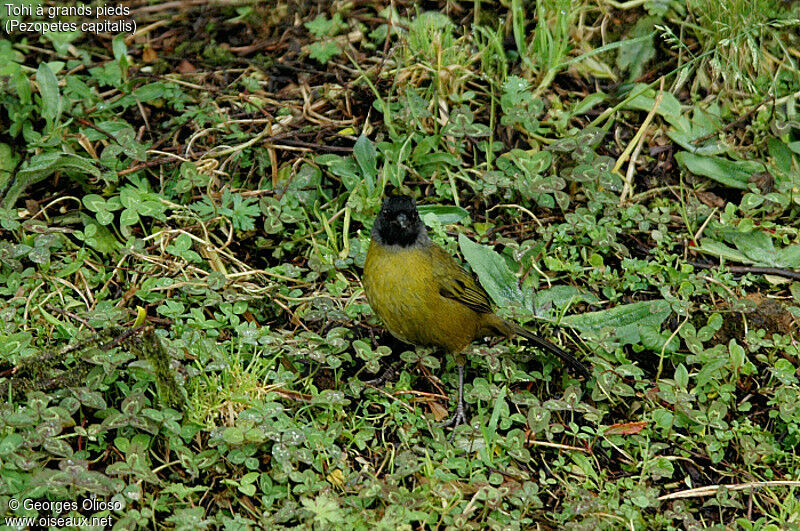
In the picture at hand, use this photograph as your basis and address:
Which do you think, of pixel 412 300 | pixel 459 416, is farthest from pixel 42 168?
pixel 459 416

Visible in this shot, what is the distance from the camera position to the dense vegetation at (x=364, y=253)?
398 cm

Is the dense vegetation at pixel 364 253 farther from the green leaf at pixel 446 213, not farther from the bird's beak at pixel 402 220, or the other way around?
the bird's beak at pixel 402 220

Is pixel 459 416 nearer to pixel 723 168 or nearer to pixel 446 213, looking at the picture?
pixel 446 213

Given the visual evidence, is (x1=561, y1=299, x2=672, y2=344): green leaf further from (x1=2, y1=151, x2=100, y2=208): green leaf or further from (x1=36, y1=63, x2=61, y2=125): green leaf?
(x1=36, y1=63, x2=61, y2=125): green leaf

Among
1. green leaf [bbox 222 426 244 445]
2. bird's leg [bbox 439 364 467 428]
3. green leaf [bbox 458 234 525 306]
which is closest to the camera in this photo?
green leaf [bbox 222 426 244 445]

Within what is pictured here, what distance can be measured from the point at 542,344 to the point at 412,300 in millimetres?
755

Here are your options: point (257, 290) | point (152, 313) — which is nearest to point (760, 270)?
point (257, 290)

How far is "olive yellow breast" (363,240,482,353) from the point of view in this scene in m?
4.63

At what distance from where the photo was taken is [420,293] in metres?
4.66

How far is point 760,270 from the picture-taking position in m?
5.32

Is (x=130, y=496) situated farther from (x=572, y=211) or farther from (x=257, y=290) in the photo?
(x=572, y=211)

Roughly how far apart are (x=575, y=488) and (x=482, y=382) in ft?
2.49

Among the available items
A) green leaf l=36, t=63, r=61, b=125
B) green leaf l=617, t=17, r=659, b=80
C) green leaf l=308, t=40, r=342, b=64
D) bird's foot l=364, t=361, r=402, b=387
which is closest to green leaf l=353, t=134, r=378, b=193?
green leaf l=308, t=40, r=342, b=64

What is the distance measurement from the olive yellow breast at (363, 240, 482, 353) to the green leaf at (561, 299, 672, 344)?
0.66 meters
